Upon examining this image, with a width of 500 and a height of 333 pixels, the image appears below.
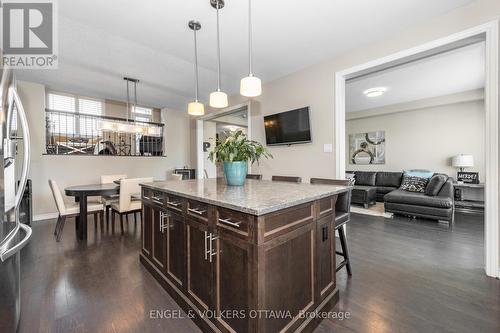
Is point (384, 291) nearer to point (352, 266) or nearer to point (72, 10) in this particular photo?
point (352, 266)

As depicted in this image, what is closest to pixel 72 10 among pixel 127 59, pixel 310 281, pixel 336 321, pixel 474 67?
pixel 127 59

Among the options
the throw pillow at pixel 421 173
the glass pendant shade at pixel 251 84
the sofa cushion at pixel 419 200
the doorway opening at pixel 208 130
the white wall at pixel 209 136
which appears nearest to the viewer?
the glass pendant shade at pixel 251 84

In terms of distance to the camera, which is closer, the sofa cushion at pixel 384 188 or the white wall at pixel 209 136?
the sofa cushion at pixel 384 188

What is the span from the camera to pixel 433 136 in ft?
17.5

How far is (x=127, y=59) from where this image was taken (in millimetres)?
3275

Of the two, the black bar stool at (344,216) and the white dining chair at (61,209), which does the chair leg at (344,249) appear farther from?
the white dining chair at (61,209)

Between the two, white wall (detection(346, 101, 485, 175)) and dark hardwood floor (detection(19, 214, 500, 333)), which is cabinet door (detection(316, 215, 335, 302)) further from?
white wall (detection(346, 101, 485, 175))

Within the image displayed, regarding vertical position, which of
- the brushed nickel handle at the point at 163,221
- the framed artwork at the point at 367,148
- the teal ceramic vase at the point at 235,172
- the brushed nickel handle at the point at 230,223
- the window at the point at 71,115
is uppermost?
the window at the point at 71,115

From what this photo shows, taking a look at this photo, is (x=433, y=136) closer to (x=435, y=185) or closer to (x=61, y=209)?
(x=435, y=185)

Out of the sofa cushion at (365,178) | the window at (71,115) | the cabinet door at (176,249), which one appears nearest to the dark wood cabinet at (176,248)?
the cabinet door at (176,249)

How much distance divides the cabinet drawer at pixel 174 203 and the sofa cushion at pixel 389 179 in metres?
5.86

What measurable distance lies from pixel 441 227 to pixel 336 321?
3304 millimetres

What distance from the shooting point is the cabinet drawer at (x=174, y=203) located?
5.51 feet

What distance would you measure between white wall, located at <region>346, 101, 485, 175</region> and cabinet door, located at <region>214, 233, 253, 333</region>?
20.5ft
